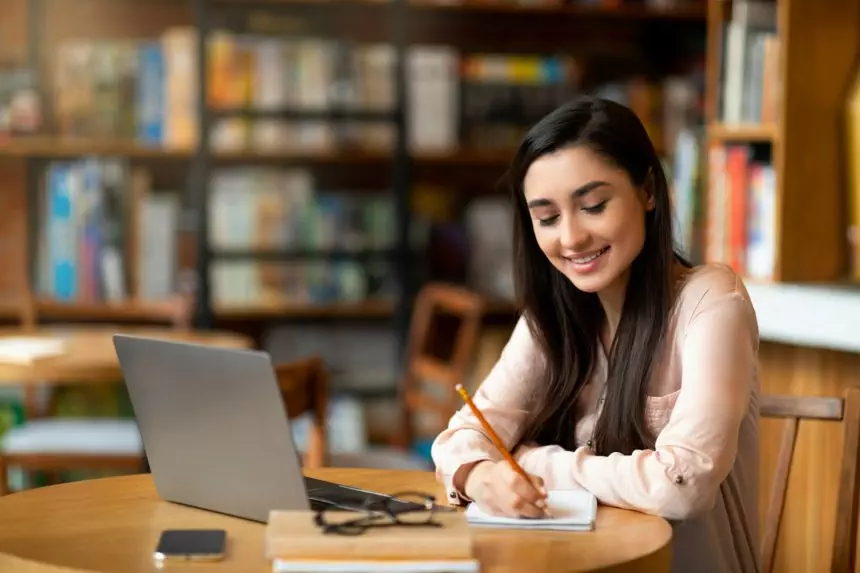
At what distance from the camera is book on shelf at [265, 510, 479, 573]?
4.04 ft

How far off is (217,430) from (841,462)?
916 mm

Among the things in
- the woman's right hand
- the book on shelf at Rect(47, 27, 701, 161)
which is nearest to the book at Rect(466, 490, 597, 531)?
the woman's right hand

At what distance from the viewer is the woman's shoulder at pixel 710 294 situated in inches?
65.5

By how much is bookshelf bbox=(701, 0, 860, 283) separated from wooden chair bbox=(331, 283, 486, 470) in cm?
78

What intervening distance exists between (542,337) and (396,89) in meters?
2.32

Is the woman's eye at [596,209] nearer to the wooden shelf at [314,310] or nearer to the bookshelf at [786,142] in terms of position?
the bookshelf at [786,142]

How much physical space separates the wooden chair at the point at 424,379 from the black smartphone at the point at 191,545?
5.49 feet

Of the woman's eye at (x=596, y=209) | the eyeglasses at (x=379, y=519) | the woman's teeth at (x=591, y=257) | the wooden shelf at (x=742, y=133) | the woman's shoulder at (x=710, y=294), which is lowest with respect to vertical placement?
the eyeglasses at (x=379, y=519)

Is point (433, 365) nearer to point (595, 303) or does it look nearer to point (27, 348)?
point (27, 348)

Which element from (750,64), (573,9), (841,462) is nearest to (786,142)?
(750,64)

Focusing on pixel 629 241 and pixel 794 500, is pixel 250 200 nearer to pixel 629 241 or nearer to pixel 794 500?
pixel 794 500

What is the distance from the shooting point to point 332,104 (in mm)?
4035

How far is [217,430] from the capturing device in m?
1.43

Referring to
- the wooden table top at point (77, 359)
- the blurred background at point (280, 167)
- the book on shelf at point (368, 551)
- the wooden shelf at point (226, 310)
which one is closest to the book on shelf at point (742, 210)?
the blurred background at point (280, 167)
